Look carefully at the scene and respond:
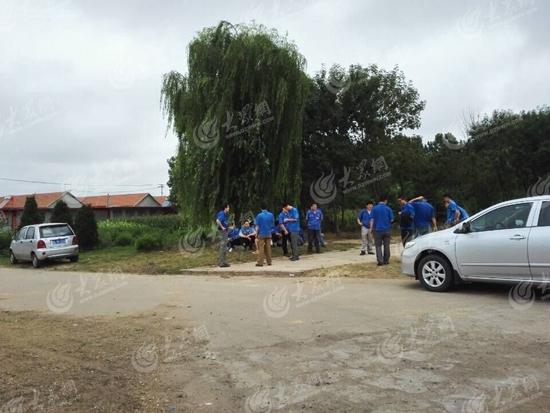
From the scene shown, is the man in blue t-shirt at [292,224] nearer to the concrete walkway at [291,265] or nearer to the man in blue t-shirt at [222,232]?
the concrete walkway at [291,265]

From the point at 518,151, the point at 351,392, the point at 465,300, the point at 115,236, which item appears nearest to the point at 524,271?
the point at 465,300

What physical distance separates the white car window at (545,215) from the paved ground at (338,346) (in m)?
1.24

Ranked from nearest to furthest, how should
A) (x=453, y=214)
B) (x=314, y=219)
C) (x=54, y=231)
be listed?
1. (x=453, y=214)
2. (x=314, y=219)
3. (x=54, y=231)

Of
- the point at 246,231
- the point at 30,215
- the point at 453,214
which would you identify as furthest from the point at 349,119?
the point at 30,215

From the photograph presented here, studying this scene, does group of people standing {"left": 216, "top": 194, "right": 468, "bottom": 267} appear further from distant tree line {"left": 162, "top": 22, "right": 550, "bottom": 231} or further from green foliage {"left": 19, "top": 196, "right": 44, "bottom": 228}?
green foliage {"left": 19, "top": 196, "right": 44, "bottom": 228}

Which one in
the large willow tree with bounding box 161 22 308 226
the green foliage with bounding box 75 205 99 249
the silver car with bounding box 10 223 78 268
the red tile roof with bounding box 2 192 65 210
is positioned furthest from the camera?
the red tile roof with bounding box 2 192 65 210

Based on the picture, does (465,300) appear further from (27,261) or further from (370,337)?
(27,261)

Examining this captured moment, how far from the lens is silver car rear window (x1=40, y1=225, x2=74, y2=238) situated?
2077cm

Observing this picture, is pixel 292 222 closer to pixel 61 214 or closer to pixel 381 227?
pixel 381 227

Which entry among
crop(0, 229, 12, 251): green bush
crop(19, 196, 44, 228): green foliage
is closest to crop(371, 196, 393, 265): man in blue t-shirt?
crop(19, 196, 44, 228): green foliage

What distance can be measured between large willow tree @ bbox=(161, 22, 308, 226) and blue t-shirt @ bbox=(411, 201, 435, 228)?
6.36m

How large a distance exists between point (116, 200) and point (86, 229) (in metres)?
46.7

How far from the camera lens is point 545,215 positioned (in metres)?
8.97

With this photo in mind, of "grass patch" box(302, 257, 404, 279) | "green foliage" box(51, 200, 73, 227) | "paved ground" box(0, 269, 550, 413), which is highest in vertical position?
"green foliage" box(51, 200, 73, 227)
